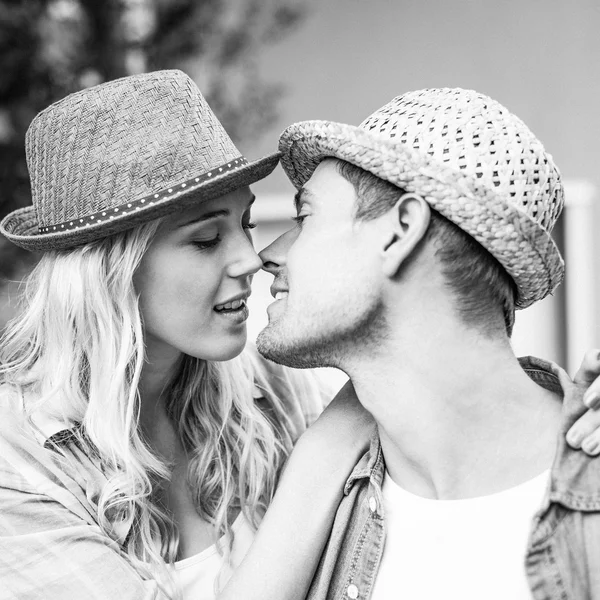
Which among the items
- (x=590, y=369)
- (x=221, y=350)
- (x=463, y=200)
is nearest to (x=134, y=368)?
(x=221, y=350)

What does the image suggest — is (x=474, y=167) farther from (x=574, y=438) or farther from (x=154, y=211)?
(x=154, y=211)

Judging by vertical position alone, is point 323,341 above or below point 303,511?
above

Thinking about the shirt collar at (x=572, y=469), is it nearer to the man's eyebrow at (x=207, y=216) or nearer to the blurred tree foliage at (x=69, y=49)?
the man's eyebrow at (x=207, y=216)

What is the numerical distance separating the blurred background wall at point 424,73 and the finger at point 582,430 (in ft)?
8.90

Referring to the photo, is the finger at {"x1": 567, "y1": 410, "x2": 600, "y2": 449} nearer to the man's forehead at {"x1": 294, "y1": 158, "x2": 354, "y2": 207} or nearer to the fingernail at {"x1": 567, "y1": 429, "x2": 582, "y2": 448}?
the fingernail at {"x1": 567, "y1": 429, "x2": 582, "y2": 448}

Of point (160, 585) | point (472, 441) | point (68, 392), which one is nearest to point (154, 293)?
point (68, 392)

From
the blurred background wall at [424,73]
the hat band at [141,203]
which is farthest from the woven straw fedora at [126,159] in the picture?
the blurred background wall at [424,73]

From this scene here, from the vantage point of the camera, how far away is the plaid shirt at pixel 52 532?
5.41 feet

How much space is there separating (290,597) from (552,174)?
2.93 ft

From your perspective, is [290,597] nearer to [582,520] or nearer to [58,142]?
[582,520]

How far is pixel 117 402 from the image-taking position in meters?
1.88

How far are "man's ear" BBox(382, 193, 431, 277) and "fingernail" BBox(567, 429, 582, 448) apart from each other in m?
0.40

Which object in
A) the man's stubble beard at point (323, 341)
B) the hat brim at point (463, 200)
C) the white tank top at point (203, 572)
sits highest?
the hat brim at point (463, 200)

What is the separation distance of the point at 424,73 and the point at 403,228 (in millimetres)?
2839
